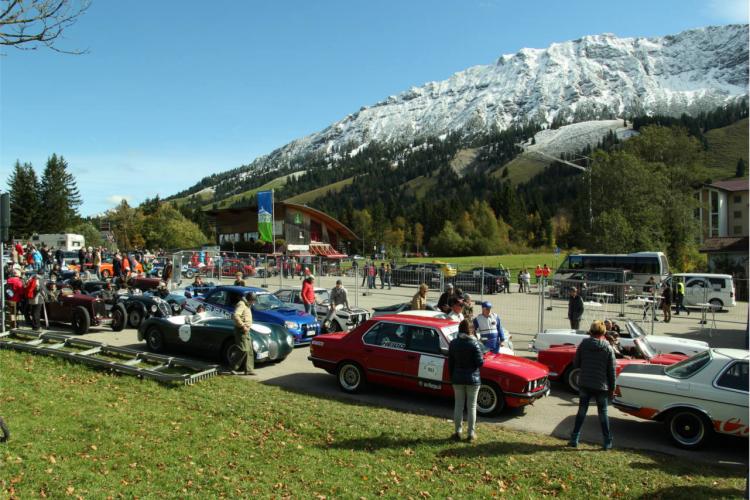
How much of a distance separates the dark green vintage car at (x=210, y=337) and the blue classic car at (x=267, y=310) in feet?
5.32

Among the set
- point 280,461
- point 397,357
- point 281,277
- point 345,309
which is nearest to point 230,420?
point 280,461

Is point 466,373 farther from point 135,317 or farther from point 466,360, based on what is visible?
point 135,317

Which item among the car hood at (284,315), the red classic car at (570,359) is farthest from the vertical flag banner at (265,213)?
the red classic car at (570,359)

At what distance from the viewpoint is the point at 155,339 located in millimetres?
11820

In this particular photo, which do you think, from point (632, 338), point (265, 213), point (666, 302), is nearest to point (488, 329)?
point (632, 338)

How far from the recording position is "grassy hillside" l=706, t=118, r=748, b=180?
484 ft

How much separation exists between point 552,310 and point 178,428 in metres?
14.8

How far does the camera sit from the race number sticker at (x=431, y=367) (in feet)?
28.5

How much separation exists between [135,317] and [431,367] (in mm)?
10270

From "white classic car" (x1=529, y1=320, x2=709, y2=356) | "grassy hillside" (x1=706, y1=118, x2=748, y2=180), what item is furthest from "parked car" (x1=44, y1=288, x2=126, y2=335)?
"grassy hillside" (x1=706, y1=118, x2=748, y2=180)

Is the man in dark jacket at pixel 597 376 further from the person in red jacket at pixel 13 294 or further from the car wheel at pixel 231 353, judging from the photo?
the person in red jacket at pixel 13 294

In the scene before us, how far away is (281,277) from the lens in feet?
87.6

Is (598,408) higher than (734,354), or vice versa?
(734,354)

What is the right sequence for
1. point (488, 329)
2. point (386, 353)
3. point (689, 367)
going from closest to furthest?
point (689, 367), point (386, 353), point (488, 329)
